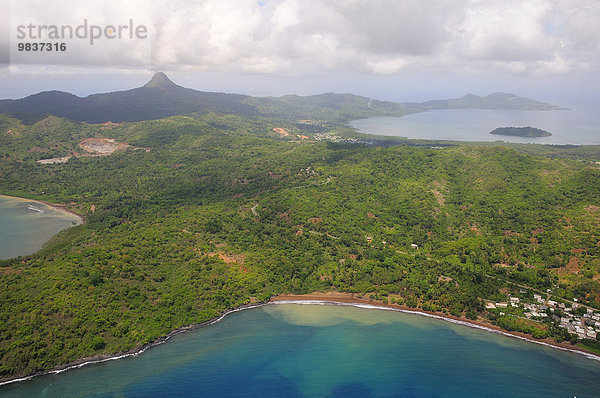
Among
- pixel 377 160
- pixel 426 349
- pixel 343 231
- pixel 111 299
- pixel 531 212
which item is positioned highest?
pixel 377 160

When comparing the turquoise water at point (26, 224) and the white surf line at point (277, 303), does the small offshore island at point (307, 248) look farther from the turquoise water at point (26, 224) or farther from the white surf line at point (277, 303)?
the turquoise water at point (26, 224)

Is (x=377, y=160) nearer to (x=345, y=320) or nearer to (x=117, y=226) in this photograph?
(x=345, y=320)

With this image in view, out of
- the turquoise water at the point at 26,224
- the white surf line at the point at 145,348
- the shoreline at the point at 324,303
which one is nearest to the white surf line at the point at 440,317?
the shoreline at the point at 324,303

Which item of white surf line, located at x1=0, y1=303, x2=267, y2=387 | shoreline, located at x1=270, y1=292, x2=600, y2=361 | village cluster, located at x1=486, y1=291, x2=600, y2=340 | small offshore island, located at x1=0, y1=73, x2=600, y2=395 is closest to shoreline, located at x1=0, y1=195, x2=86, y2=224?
small offshore island, located at x1=0, y1=73, x2=600, y2=395

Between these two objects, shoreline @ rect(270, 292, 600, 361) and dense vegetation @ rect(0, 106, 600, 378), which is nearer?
shoreline @ rect(270, 292, 600, 361)

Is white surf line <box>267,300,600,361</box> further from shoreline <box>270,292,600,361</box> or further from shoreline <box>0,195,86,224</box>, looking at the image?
shoreline <box>0,195,86,224</box>

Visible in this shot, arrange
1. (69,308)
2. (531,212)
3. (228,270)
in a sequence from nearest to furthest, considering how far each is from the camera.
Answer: (69,308) < (228,270) < (531,212)

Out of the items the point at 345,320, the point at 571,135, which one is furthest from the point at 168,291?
the point at 571,135
